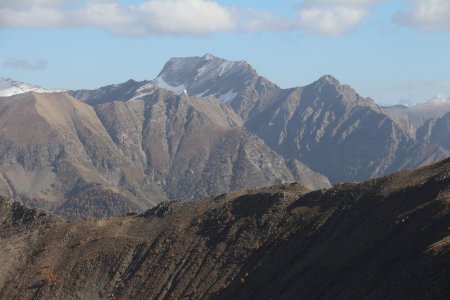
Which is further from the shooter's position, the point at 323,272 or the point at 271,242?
the point at 271,242

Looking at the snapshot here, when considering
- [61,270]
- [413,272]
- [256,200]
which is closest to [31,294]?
[61,270]

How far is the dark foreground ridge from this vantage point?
3255 inches

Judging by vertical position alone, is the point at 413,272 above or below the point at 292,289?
above

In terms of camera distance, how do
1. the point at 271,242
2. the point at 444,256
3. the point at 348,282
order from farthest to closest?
the point at 271,242, the point at 348,282, the point at 444,256

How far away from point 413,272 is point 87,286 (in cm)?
5681

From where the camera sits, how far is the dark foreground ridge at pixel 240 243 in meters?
82.7

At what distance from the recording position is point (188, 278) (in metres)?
105

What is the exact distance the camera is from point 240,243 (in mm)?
106938

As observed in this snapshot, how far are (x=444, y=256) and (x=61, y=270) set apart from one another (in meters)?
62.7

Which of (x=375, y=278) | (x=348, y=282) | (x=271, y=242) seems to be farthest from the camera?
(x=271, y=242)

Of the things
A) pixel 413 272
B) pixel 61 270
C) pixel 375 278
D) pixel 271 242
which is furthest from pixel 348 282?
pixel 61 270

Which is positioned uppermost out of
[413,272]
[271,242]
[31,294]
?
[413,272]

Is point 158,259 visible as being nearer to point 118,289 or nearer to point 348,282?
point 118,289

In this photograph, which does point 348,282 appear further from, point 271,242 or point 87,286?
point 87,286
